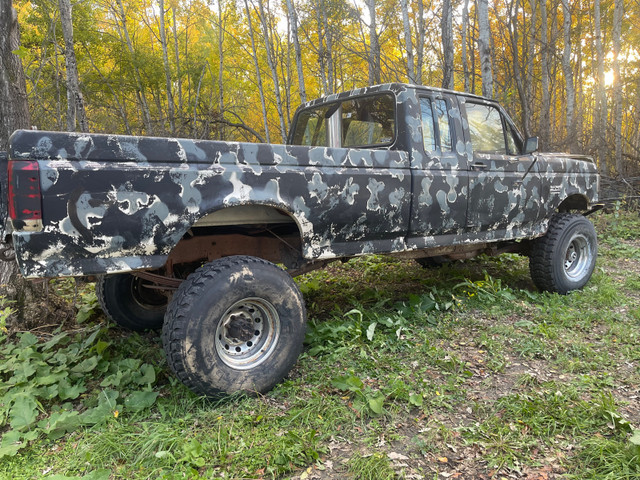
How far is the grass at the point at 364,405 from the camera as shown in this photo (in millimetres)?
2182

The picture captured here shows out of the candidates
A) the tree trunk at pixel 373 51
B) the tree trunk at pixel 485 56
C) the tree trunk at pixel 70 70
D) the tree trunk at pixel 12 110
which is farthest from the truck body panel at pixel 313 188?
the tree trunk at pixel 373 51

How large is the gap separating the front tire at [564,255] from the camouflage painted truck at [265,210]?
2cm

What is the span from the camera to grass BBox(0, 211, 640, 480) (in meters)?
2.18

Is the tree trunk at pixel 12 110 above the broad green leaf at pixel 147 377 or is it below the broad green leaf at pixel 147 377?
above

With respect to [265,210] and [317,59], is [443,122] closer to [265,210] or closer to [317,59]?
[265,210]

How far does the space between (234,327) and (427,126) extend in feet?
7.79

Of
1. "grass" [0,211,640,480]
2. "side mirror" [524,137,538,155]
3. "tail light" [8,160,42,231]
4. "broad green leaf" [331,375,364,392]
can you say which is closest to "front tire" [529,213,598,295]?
"grass" [0,211,640,480]

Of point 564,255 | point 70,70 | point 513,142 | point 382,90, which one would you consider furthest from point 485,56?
point 70,70

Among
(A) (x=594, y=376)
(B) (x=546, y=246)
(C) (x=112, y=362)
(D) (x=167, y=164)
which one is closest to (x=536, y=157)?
(B) (x=546, y=246)

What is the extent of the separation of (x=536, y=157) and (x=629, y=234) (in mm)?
4895

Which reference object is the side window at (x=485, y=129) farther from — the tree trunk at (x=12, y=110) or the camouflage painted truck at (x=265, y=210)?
the tree trunk at (x=12, y=110)

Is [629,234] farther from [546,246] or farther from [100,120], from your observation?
[100,120]

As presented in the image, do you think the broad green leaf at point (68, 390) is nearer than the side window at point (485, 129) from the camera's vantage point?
Yes

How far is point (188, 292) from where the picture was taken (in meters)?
2.59
